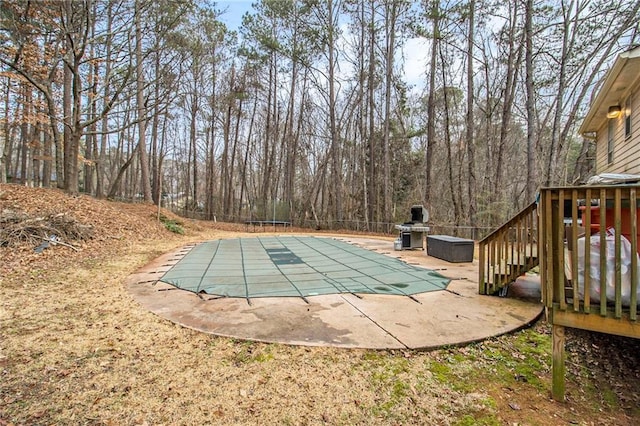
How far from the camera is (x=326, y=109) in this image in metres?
17.6

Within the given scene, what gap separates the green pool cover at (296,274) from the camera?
4012 mm

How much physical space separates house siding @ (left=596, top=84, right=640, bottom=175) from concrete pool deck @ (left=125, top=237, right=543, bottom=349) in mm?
2753

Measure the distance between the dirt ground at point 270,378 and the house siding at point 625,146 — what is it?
3187 millimetres

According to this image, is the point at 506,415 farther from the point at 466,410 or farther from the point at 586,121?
the point at 586,121

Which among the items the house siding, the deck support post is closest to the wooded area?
the house siding

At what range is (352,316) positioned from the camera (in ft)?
10.1

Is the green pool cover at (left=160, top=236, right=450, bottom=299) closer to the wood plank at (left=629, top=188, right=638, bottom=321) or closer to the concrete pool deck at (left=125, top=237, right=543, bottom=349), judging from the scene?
the concrete pool deck at (left=125, top=237, right=543, bottom=349)

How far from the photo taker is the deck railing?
187cm

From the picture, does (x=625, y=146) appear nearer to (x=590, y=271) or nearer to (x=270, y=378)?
(x=590, y=271)

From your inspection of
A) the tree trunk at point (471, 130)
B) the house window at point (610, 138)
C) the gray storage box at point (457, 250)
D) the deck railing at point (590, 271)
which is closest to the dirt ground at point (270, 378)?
the deck railing at point (590, 271)

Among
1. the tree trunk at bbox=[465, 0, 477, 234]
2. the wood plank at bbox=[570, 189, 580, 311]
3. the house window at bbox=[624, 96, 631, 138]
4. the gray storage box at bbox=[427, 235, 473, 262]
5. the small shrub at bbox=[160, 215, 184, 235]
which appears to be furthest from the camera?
the small shrub at bbox=[160, 215, 184, 235]

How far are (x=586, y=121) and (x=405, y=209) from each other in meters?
9.38

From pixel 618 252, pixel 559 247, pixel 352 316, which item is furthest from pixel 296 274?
pixel 618 252

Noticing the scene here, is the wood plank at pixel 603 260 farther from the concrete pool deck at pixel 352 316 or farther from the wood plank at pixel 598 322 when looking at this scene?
the concrete pool deck at pixel 352 316
